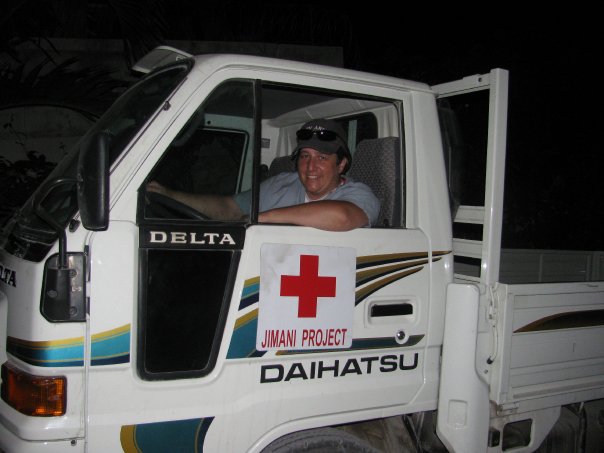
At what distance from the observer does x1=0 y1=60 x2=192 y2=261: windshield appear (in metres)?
2.00

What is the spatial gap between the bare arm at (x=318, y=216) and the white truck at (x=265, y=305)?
59 mm

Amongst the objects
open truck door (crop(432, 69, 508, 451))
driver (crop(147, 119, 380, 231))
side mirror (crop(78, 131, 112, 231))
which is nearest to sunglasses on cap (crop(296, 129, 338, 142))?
driver (crop(147, 119, 380, 231))

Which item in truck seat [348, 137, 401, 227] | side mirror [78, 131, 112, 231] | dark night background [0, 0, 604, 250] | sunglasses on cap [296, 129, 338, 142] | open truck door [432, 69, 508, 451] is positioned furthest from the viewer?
dark night background [0, 0, 604, 250]

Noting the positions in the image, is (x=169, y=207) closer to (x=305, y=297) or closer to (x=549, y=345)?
(x=305, y=297)

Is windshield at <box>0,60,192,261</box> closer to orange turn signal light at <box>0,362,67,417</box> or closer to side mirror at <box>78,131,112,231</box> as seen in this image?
side mirror at <box>78,131,112,231</box>

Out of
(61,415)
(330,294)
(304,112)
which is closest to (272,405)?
(330,294)

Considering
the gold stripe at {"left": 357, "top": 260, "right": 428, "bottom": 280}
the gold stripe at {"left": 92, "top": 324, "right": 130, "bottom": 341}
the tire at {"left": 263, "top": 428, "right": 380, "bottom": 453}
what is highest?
the gold stripe at {"left": 357, "top": 260, "right": 428, "bottom": 280}

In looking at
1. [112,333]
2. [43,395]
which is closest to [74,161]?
[112,333]

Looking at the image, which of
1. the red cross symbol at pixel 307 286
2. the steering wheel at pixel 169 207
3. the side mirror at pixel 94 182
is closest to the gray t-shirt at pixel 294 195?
the steering wheel at pixel 169 207

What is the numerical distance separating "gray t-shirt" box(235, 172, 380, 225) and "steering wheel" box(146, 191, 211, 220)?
203mm

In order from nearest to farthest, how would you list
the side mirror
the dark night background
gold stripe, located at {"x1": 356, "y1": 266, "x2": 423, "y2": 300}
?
the side mirror < gold stripe, located at {"x1": 356, "y1": 266, "x2": 423, "y2": 300} < the dark night background

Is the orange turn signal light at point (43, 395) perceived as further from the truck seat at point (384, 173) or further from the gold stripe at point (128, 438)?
the truck seat at point (384, 173)

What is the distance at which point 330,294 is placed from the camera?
89.9 inches

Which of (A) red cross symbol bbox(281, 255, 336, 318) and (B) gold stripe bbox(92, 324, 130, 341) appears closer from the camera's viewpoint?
(B) gold stripe bbox(92, 324, 130, 341)
